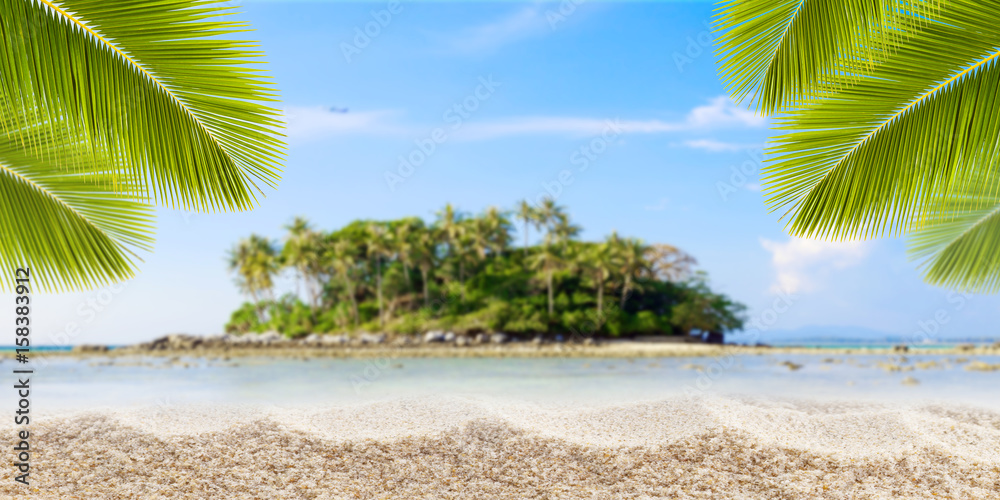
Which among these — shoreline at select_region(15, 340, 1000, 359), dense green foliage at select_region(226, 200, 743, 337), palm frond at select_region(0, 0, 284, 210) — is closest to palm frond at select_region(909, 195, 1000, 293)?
palm frond at select_region(0, 0, 284, 210)

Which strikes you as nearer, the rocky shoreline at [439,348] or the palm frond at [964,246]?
the palm frond at [964,246]

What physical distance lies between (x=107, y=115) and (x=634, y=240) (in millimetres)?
48538

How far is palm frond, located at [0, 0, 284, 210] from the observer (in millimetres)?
3092

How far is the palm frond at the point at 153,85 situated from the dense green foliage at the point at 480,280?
45.0 m

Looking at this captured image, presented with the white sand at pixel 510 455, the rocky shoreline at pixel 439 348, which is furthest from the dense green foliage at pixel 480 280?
the white sand at pixel 510 455

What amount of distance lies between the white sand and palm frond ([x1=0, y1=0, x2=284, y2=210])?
3556mm

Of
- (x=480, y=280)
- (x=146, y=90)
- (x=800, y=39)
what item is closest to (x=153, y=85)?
(x=146, y=90)

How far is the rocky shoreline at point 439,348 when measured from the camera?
39.8 m

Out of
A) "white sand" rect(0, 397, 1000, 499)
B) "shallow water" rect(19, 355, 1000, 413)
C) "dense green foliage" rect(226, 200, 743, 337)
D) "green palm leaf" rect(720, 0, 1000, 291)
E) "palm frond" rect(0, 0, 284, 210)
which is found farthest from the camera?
"dense green foliage" rect(226, 200, 743, 337)

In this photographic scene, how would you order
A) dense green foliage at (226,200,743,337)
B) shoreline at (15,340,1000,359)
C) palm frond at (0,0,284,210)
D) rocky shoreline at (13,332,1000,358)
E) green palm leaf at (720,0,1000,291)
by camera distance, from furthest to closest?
dense green foliage at (226,200,743,337), rocky shoreline at (13,332,1000,358), shoreline at (15,340,1000,359), green palm leaf at (720,0,1000,291), palm frond at (0,0,284,210)

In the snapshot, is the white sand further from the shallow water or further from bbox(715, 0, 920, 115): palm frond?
the shallow water

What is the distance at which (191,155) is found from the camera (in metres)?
3.22

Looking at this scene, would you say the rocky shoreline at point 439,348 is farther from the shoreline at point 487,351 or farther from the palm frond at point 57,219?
the palm frond at point 57,219

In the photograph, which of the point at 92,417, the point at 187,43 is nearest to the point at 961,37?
the point at 187,43
